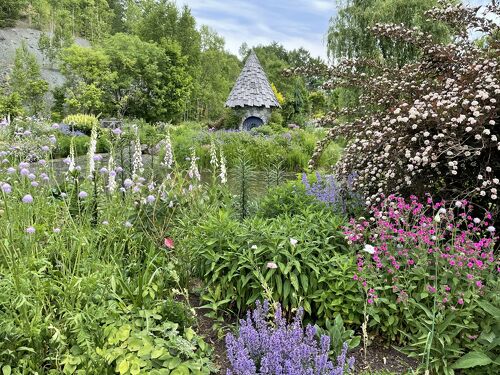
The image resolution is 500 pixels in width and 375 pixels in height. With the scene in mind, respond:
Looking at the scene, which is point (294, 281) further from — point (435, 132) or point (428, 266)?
point (435, 132)

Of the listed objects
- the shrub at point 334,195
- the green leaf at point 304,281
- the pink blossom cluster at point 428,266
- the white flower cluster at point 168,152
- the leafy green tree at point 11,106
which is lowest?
the green leaf at point 304,281

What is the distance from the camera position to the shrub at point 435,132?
3.38 meters

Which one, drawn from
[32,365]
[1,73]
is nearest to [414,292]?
[32,365]

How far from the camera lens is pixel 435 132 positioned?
3.67 metres

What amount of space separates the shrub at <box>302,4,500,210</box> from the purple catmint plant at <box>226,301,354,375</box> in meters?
1.74

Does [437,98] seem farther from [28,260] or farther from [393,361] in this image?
[28,260]

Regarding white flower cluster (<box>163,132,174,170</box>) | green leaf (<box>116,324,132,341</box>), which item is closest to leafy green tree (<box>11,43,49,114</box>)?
white flower cluster (<box>163,132,174,170</box>)

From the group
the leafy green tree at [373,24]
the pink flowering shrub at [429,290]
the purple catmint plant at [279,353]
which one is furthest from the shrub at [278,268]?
the leafy green tree at [373,24]

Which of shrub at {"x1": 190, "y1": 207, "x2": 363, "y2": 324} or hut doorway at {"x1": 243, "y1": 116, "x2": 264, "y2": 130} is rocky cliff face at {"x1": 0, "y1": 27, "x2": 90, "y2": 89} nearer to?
hut doorway at {"x1": 243, "y1": 116, "x2": 264, "y2": 130}

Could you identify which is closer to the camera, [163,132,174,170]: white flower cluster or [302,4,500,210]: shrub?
[302,4,500,210]: shrub

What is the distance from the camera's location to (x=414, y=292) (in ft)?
8.92

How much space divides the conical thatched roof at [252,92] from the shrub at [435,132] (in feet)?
42.0

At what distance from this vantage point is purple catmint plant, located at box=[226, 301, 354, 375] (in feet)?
6.58

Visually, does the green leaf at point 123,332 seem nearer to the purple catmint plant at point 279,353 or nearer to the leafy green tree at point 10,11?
the purple catmint plant at point 279,353
